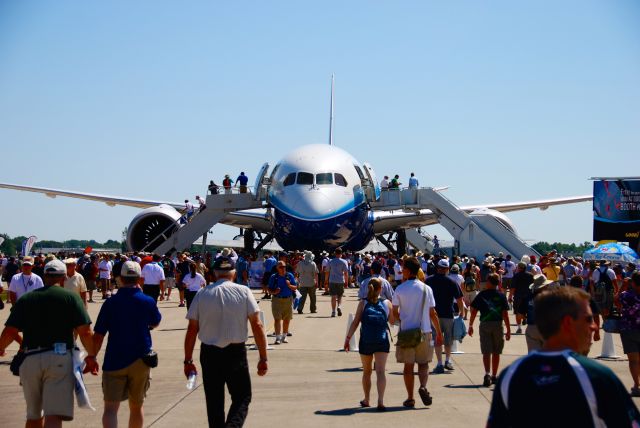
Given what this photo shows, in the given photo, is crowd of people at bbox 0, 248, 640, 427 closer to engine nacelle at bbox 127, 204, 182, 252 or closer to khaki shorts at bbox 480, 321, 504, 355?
khaki shorts at bbox 480, 321, 504, 355

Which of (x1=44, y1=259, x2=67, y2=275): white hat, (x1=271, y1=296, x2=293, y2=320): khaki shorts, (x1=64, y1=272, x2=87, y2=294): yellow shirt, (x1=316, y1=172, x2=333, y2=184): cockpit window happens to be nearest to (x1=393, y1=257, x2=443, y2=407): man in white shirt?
(x1=44, y1=259, x2=67, y2=275): white hat

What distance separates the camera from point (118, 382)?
271 inches

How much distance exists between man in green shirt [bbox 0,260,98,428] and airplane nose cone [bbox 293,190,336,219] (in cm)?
2007

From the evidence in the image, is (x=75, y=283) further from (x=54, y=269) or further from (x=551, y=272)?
Result: (x=551, y=272)

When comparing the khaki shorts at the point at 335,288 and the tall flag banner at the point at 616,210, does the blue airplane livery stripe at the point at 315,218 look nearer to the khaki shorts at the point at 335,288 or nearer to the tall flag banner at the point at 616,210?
the khaki shorts at the point at 335,288

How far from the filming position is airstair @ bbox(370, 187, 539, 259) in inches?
1210

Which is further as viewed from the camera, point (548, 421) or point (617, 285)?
point (617, 285)

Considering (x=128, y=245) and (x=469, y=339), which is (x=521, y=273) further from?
(x=128, y=245)

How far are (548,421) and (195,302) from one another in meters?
4.22

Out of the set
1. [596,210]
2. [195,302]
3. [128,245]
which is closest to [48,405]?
[195,302]

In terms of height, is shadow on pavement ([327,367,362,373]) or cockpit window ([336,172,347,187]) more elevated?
cockpit window ([336,172,347,187])

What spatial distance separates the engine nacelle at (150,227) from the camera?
105ft

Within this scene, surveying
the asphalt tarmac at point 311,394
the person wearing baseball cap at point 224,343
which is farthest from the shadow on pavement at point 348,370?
the person wearing baseball cap at point 224,343

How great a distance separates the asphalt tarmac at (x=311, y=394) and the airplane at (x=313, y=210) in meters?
13.1
